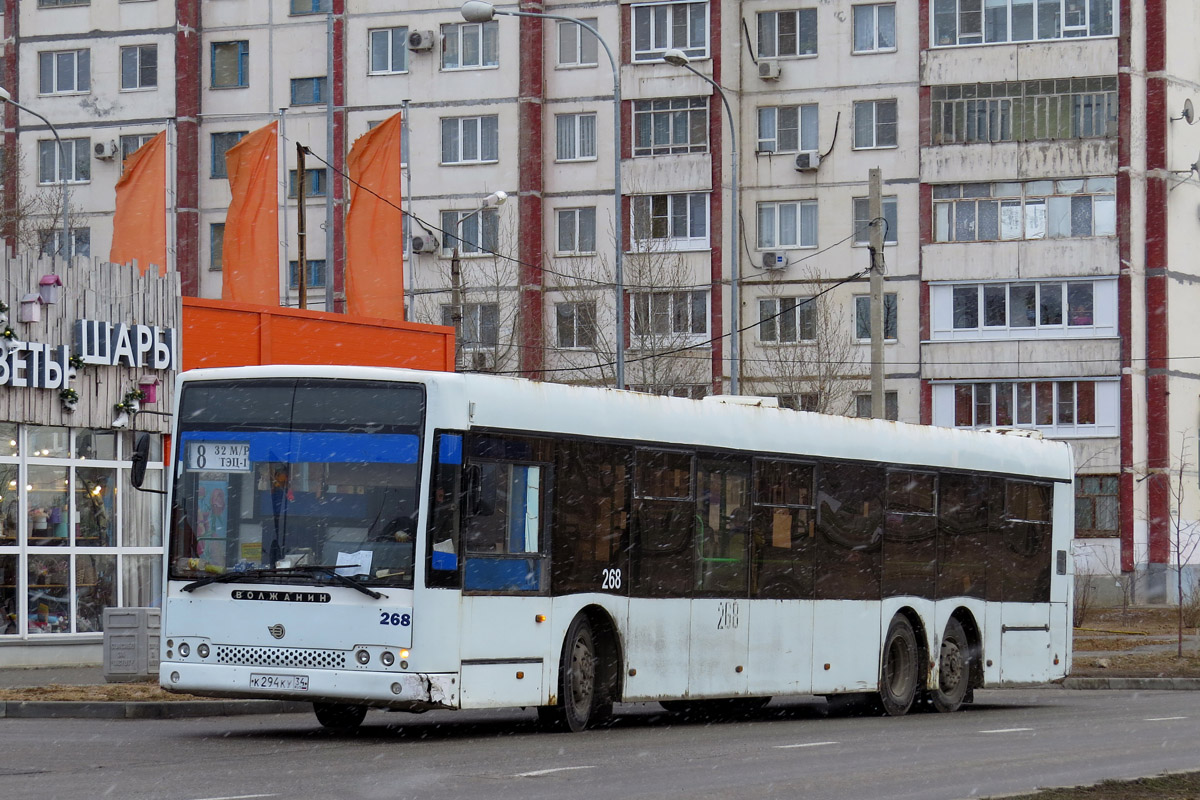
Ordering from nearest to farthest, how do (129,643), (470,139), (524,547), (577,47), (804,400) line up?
(524,547)
(129,643)
(804,400)
(577,47)
(470,139)

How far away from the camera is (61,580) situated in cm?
2564

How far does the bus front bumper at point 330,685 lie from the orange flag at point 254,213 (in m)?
17.8

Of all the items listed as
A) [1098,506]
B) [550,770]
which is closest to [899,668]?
[550,770]

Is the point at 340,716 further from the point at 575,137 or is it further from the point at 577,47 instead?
the point at 577,47

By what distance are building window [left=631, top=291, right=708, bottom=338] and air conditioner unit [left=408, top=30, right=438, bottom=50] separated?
9.85 m

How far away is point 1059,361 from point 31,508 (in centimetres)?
3635

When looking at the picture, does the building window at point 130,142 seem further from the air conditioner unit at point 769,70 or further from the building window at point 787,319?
the building window at point 787,319

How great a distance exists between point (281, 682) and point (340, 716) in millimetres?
1641

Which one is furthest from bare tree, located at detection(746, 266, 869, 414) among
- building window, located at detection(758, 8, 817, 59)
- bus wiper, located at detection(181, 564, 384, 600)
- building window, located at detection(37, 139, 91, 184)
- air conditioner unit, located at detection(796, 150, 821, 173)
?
bus wiper, located at detection(181, 564, 384, 600)

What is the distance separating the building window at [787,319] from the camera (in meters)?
58.6

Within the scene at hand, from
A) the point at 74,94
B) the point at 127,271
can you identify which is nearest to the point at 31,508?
the point at 127,271

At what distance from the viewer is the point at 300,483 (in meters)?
15.0

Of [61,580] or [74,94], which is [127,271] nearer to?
[61,580]

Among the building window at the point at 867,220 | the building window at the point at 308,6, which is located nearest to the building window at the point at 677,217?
the building window at the point at 867,220
